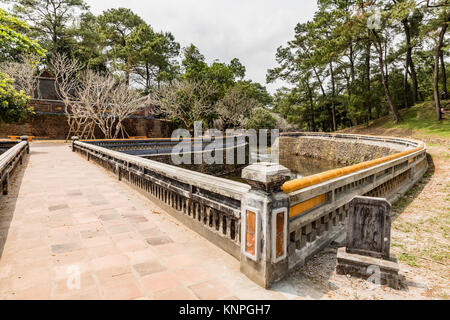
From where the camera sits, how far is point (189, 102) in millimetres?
28297

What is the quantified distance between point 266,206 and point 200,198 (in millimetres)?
1567

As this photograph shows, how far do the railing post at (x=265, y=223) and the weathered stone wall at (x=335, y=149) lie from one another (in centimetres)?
1717

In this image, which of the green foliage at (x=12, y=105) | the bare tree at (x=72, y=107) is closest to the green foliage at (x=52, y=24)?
the bare tree at (x=72, y=107)

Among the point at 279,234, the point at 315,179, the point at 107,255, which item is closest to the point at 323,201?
the point at 315,179

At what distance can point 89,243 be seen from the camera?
3840 millimetres

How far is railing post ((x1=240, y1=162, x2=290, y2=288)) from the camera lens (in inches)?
106

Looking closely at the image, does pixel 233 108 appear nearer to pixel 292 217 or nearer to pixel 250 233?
pixel 292 217

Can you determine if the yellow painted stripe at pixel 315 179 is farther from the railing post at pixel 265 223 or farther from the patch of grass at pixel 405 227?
the patch of grass at pixel 405 227

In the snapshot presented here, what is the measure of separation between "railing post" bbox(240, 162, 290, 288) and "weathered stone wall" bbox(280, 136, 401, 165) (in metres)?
17.2

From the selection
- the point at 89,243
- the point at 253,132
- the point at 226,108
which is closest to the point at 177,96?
the point at 226,108

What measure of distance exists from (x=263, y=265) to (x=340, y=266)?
109 centimetres

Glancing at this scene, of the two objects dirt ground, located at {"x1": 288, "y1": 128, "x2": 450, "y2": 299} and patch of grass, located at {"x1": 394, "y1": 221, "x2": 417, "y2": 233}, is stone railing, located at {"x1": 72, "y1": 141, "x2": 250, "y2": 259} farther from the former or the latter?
patch of grass, located at {"x1": 394, "y1": 221, "x2": 417, "y2": 233}
